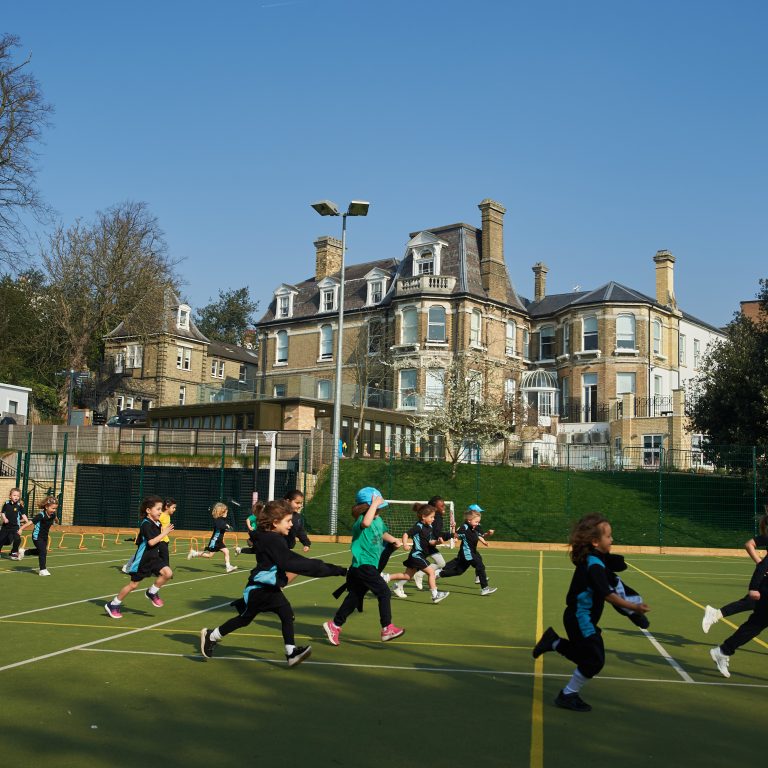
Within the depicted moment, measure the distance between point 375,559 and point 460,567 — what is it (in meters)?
5.12

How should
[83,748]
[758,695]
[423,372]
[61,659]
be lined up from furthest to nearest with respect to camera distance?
1. [423,372]
2. [61,659]
3. [758,695]
4. [83,748]

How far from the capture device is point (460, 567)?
15.1 m

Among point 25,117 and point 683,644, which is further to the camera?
point 25,117

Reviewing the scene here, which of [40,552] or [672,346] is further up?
[672,346]

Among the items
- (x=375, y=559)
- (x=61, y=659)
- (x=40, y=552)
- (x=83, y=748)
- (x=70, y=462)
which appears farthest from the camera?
(x=70, y=462)

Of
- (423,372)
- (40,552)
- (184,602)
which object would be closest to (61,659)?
(184,602)

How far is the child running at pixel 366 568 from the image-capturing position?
10.1 metres

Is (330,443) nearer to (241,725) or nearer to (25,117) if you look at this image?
(25,117)

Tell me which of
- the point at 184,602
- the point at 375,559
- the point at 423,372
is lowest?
the point at 184,602

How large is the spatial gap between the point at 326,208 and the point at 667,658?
20.1 meters

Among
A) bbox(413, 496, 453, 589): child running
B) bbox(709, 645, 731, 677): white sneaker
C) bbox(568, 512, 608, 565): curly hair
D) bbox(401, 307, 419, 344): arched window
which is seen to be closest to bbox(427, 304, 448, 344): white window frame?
bbox(401, 307, 419, 344): arched window

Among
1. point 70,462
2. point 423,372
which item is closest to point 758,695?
point 70,462

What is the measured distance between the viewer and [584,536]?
743 cm

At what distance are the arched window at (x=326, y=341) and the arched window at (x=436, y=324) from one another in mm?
8987
